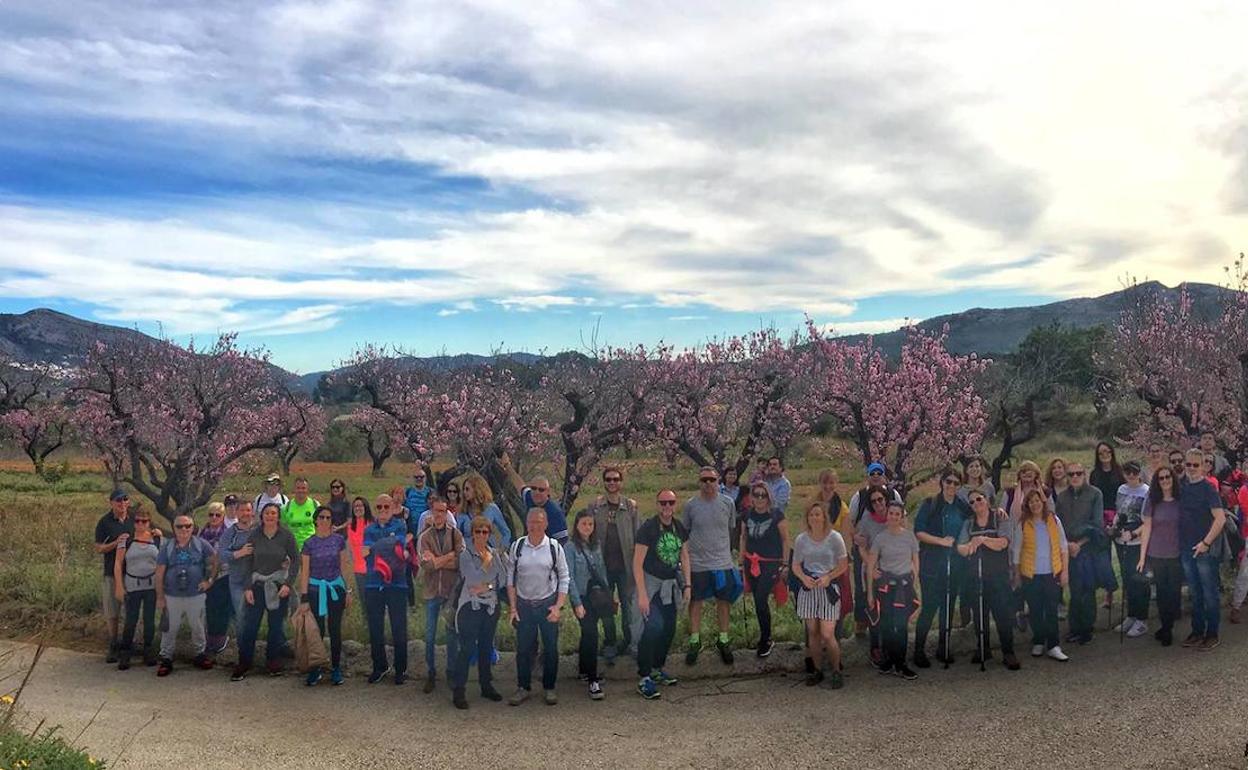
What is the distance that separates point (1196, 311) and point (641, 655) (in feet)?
72.7

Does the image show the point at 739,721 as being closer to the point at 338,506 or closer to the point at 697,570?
the point at 697,570

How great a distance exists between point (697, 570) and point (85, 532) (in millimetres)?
14915

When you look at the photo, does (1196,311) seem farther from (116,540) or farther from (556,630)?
(116,540)

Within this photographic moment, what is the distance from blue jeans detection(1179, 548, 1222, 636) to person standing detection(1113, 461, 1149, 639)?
19.0 inches

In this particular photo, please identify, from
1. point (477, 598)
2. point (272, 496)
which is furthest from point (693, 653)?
point (272, 496)

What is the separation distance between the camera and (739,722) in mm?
6883

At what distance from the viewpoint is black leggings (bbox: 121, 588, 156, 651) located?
8836 mm

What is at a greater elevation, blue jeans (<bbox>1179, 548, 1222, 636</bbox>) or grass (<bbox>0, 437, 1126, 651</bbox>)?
blue jeans (<bbox>1179, 548, 1222, 636</bbox>)

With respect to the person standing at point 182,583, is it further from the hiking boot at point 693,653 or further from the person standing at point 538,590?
the hiking boot at point 693,653

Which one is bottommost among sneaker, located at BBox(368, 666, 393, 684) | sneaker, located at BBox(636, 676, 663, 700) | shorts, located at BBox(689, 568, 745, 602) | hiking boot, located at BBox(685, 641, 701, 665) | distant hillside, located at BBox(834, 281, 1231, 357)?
sneaker, located at BBox(368, 666, 393, 684)

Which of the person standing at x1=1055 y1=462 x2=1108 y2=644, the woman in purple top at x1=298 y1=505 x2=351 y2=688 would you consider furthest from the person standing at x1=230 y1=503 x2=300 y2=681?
the person standing at x1=1055 y1=462 x2=1108 y2=644

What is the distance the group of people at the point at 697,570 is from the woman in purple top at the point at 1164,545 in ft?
0.06

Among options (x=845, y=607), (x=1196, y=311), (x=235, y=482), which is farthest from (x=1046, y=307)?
(x=845, y=607)

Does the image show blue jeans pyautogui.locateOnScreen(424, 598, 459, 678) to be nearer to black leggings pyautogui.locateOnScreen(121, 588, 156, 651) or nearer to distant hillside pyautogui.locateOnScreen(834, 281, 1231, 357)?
black leggings pyautogui.locateOnScreen(121, 588, 156, 651)
